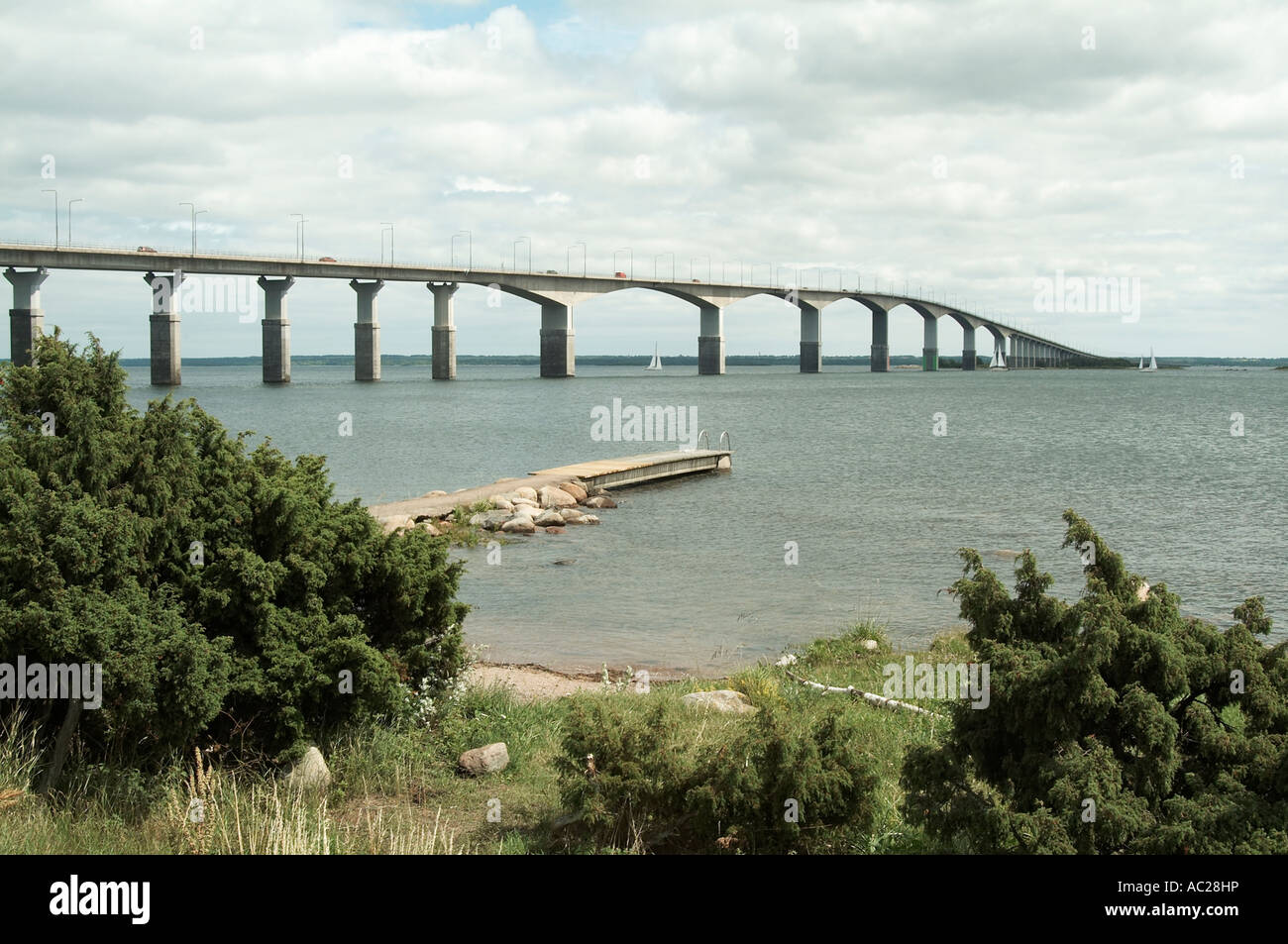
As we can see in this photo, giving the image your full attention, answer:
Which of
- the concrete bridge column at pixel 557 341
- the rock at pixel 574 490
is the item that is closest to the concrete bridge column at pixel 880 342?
the concrete bridge column at pixel 557 341

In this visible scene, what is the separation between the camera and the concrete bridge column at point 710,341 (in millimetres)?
126812

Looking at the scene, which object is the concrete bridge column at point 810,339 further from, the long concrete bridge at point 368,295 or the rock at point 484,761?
the rock at point 484,761

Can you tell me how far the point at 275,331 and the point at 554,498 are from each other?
79989mm

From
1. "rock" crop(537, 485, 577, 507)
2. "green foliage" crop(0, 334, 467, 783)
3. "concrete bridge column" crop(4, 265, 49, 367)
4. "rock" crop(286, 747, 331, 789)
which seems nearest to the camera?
"green foliage" crop(0, 334, 467, 783)

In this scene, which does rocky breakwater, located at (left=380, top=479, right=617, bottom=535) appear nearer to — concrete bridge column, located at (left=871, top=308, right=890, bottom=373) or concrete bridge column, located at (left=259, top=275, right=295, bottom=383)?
concrete bridge column, located at (left=259, top=275, right=295, bottom=383)

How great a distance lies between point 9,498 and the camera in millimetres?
Answer: 6531

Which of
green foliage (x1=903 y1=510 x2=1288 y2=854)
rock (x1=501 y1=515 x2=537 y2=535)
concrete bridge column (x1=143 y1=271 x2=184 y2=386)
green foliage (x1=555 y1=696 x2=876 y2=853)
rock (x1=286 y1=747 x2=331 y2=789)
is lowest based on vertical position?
rock (x1=501 y1=515 x2=537 y2=535)

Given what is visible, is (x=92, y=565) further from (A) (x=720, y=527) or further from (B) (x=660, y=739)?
(A) (x=720, y=527)

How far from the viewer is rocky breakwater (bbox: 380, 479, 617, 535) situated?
24.7 meters

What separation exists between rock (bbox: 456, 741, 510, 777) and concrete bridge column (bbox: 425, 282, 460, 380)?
102 meters

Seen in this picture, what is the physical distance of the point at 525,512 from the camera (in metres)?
25.6

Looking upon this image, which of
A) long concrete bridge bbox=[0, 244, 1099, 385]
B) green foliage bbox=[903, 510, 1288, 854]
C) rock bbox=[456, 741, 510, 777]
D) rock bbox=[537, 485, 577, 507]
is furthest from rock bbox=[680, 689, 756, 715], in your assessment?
long concrete bridge bbox=[0, 244, 1099, 385]

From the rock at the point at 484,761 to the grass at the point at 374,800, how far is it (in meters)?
0.08

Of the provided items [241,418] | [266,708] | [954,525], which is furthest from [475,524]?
[241,418]
